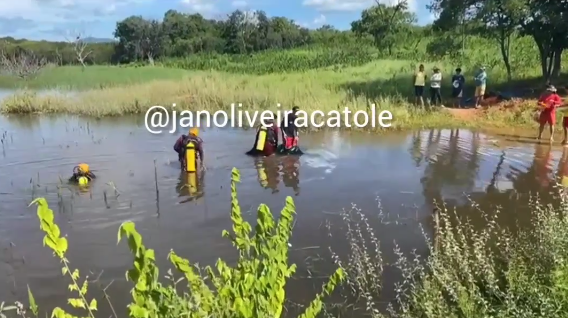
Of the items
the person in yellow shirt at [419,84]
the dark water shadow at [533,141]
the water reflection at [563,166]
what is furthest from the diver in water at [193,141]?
the person in yellow shirt at [419,84]

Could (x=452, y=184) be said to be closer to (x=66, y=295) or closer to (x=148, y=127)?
(x=66, y=295)

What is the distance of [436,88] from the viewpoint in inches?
780

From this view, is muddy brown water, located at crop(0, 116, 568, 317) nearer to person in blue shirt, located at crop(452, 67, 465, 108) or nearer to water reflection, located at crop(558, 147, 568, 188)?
water reflection, located at crop(558, 147, 568, 188)

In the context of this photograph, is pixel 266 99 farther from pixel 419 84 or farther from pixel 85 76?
pixel 85 76

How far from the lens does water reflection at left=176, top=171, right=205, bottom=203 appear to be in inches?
392

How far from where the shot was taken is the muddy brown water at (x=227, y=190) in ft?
22.9

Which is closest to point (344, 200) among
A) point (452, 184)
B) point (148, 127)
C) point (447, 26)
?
point (452, 184)

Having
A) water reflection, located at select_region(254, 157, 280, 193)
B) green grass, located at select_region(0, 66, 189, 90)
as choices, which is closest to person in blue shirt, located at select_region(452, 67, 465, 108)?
water reflection, located at select_region(254, 157, 280, 193)

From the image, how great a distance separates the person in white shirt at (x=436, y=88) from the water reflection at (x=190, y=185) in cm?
1116

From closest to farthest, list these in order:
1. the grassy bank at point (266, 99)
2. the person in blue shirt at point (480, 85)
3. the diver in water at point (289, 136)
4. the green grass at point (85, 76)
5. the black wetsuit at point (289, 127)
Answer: the black wetsuit at point (289, 127)
the diver in water at point (289, 136)
the grassy bank at point (266, 99)
the person in blue shirt at point (480, 85)
the green grass at point (85, 76)

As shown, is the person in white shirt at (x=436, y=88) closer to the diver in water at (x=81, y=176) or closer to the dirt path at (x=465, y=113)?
the dirt path at (x=465, y=113)

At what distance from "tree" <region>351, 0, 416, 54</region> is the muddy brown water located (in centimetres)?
3399

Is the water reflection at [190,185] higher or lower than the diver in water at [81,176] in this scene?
lower

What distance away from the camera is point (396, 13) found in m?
49.5
